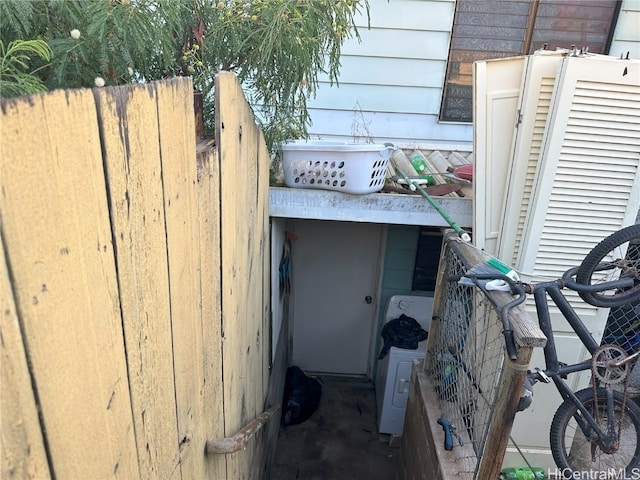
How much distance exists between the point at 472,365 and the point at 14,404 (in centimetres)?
217

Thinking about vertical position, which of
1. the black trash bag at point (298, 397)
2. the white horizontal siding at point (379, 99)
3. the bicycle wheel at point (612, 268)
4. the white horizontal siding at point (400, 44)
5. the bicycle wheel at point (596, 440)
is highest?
the white horizontal siding at point (400, 44)

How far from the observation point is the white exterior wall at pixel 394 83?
3.58 meters

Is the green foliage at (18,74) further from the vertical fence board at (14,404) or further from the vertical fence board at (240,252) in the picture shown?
the vertical fence board at (14,404)

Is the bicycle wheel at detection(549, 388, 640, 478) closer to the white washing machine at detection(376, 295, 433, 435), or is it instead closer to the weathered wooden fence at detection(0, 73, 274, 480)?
the white washing machine at detection(376, 295, 433, 435)

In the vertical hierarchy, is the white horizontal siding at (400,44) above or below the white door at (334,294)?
above

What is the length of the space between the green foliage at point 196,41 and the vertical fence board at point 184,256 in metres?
0.28

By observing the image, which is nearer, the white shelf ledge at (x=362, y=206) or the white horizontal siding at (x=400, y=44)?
A: the white shelf ledge at (x=362, y=206)

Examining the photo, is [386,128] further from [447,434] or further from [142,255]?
[142,255]

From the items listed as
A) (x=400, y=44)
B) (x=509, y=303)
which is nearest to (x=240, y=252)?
(x=509, y=303)

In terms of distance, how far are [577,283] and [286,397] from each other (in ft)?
10.5

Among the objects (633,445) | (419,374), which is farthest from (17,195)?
(633,445)

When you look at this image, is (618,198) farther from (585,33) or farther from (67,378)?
(67,378)

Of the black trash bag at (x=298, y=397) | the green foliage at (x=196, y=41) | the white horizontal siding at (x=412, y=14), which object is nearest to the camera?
the green foliage at (x=196, y=41)
